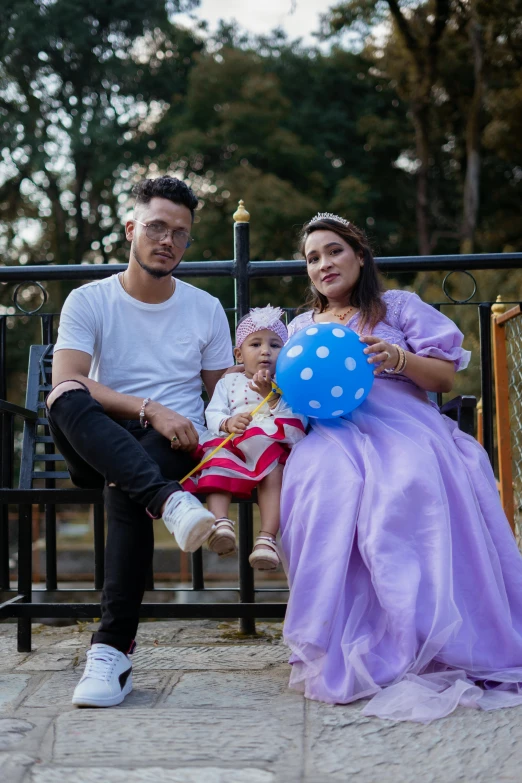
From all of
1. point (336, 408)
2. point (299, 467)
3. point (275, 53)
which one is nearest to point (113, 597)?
point (299, 467)

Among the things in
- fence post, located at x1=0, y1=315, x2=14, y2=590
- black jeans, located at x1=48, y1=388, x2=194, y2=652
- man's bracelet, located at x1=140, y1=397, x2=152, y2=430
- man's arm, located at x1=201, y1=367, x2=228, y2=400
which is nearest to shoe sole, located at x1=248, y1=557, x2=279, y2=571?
black jeans, located at x1=48, y1=388, x2=194, y2=652

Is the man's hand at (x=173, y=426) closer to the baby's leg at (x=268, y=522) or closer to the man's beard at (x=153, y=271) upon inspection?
the baby's leg at (x=268, y=522)

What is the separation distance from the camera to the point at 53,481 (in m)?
3.32

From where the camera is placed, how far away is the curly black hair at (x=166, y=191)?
9.44ft

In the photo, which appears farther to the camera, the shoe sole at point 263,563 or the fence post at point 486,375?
the fence post at point 486,375

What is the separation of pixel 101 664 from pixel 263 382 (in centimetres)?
99

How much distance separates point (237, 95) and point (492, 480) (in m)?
17.1

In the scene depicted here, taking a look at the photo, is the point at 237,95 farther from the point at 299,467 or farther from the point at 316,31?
the point at 299,467

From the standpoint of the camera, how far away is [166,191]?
2875 mm

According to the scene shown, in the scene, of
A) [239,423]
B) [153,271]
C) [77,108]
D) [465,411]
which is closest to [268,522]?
[239,423]

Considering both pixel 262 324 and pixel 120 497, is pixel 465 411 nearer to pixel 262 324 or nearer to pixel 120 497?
pixel 262 324

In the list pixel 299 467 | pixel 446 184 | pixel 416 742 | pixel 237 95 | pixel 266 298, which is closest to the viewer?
pixel 416 742

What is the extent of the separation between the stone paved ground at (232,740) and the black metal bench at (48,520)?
0.37m

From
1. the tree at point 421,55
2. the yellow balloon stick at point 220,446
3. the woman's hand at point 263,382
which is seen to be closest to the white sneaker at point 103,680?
the yellow balloon stick at point 220,446
